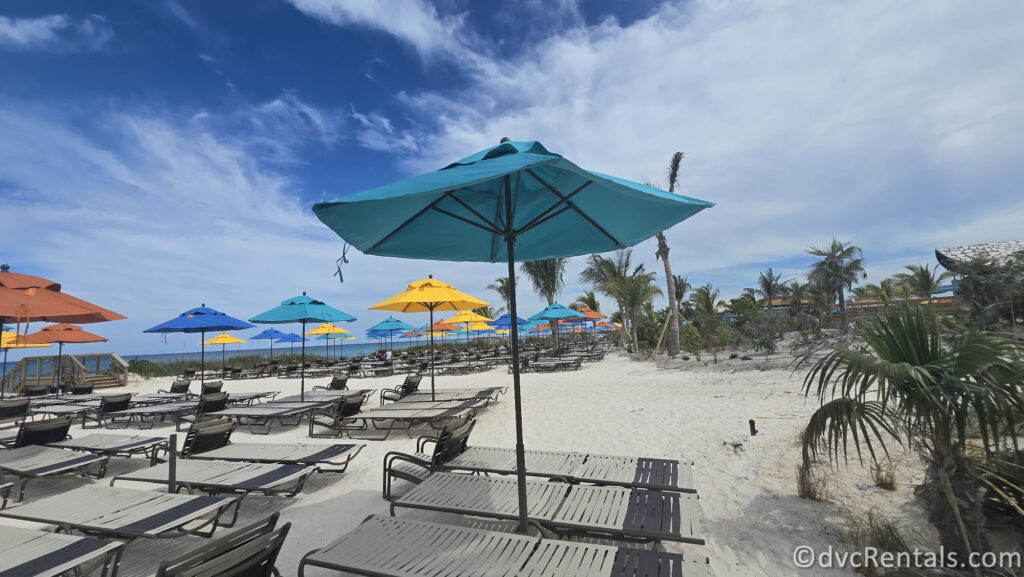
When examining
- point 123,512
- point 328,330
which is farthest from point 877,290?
point 123,512

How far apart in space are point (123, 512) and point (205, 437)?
2.04 metres

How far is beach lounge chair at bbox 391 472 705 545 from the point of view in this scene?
2.63 meters

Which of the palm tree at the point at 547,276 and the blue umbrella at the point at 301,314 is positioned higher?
the palm tree at the point at 547,276

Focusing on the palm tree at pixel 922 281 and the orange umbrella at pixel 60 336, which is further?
the palm tree at pixel 922 281

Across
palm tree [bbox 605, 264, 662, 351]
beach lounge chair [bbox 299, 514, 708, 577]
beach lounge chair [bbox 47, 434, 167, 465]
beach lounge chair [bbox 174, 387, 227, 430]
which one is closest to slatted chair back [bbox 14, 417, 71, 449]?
beach lounge chair [bbox 47, 434, 167, 465]

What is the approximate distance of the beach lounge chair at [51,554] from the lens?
2.29 metres

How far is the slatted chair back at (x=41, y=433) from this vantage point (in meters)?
5.26

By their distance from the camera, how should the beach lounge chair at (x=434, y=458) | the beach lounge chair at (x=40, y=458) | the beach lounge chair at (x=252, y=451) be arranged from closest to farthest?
the beach lounge chair at (x=434, y=458), the beach lounge chair at (x=40, y=458), the beach lounge chair at (x=252, y=451)

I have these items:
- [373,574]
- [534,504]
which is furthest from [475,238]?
[373,574]

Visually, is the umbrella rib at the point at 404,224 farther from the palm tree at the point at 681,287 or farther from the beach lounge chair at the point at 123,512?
the palm tree at the point at 681,287

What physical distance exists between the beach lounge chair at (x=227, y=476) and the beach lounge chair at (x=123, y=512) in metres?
0.33

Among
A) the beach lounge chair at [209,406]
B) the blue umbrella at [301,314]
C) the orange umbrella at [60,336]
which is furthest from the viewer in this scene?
the orange umbrella at [60,336]

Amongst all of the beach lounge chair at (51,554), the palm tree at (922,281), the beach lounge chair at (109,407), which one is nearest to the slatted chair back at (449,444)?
the beach lounge chair at (51,554)

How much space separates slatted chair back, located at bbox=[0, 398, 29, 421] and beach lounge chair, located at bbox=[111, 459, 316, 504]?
6.15 m
